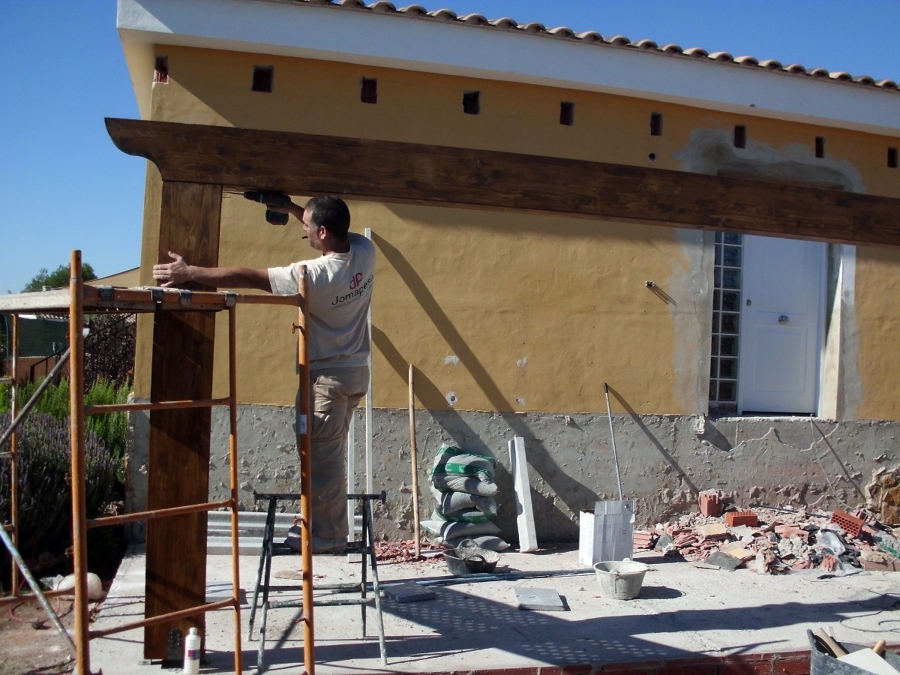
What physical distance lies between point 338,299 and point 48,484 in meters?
3.56

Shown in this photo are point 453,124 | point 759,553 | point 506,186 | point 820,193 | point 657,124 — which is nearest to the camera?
point 506,186

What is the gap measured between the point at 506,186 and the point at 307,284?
5.01 feet

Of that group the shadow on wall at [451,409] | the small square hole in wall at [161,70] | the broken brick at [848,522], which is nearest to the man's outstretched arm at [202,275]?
the shadow on wall at [451,409]

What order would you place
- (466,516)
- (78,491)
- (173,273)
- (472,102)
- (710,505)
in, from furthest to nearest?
(710,505) → (472,102) → (466,516) → (173,273) → (78,491)

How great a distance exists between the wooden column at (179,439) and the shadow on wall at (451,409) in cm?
329

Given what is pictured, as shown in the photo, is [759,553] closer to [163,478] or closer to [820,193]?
[820,193]

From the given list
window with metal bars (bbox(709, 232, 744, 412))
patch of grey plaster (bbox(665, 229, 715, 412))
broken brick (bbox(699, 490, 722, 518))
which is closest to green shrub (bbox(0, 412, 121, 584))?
patch of grey plaster (bbox(665, 229, 715, 412))

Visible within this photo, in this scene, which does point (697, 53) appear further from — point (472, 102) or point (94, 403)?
point (94, 403)

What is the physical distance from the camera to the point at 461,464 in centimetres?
741

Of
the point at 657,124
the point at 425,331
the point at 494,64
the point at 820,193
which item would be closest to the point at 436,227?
the point at 425,331

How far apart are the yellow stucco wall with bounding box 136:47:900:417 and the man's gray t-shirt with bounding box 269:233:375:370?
9.60ft

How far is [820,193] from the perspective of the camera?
18.4 ft

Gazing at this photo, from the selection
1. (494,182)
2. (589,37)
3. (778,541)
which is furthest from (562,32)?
(778,541)

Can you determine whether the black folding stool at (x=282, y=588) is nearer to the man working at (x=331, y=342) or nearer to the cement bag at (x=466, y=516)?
the man working at (x=331, y=342)
